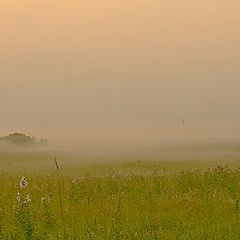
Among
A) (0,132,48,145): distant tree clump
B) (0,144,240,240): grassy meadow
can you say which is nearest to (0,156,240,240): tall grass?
(0,144,240,240): grassy meadow

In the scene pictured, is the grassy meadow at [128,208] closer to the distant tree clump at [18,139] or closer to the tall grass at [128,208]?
the tall grass at [128,208]

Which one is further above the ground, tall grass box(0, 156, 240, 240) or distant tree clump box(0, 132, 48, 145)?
distant tree clump box(0, 132, 48, 145)

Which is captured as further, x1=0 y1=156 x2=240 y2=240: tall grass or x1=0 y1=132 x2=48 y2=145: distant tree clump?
x1=0 y1=132 x2=48 y2=145: distant tree clump

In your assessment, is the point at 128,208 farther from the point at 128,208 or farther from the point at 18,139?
the point at 18,139

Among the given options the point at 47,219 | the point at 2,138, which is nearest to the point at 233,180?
the point at 47,219

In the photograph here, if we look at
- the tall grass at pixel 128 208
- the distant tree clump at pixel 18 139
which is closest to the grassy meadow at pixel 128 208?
the tall grass at pixel 128 208

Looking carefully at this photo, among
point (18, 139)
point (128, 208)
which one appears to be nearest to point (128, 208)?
point (128, 208)

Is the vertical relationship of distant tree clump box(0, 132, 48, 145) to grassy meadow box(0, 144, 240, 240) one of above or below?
above

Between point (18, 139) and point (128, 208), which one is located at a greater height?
point (18, 139)

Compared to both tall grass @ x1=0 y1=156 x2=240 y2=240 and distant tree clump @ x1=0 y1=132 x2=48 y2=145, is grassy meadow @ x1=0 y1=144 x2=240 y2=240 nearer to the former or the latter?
tall grass @ x1=0 y1=156 x2=240 y2=240

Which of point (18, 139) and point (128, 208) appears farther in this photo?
point (18, 139)

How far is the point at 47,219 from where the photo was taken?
36.9ft

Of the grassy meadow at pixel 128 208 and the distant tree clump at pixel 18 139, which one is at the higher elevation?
the distant tree clump at pixel 18 139

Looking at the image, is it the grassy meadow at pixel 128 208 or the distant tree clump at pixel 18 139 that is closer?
the grassy meadow at pixel 128 208
